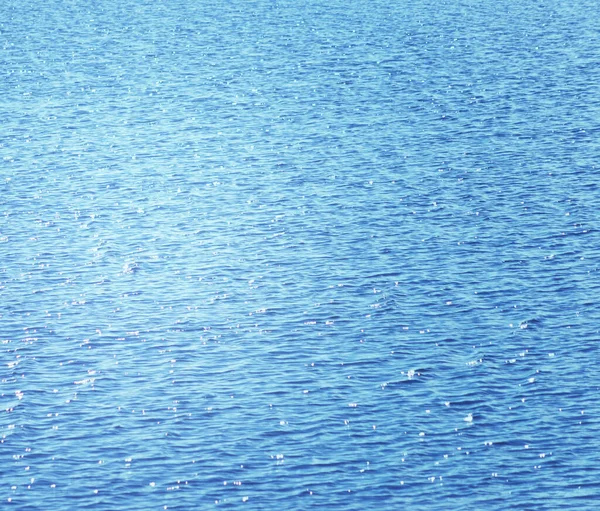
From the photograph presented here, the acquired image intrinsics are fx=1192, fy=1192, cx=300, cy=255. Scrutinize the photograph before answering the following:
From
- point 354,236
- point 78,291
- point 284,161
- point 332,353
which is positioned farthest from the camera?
point 284,161

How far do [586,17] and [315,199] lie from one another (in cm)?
5762

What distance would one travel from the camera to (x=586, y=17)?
11875 centimetres

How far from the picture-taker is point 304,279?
6041 centimetres

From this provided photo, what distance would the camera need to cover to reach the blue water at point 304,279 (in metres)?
44.2

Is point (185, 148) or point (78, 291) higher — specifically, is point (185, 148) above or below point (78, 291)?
below

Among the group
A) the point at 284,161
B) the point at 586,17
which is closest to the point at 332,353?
the point at 284,161

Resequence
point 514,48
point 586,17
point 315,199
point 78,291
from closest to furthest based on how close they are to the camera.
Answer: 1. point 78,291
2. point 315,199
3. point 514,48
4. point 586,17

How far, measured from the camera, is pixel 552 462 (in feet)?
144

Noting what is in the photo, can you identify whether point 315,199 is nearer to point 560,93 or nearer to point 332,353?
point 332,353

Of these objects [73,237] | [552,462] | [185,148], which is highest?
[552,462]

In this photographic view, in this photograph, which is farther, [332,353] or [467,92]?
[467,92]

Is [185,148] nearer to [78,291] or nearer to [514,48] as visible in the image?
[78,291]

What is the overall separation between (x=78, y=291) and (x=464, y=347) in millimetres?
19858

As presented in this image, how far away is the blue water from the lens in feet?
145
